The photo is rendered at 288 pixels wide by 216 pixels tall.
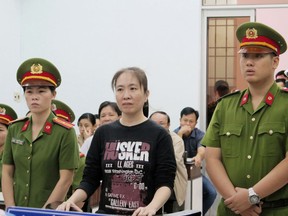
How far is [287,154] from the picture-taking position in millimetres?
2312

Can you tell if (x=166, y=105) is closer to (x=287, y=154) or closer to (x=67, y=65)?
(x=67, y=65)

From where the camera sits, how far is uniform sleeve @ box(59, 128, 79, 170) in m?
2.74

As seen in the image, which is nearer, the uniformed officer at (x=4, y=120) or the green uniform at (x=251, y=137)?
the green uniform at (x=251, y=137)

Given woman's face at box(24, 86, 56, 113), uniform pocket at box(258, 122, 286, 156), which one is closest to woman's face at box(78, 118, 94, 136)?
woman's face at box(24, 86, 56, 113)

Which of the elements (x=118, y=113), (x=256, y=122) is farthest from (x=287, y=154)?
(x=118, y=113)

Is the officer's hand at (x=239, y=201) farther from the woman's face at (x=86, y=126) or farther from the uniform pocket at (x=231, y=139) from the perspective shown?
the woman's face at (x=86, y=126)

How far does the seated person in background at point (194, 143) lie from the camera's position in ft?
18.6

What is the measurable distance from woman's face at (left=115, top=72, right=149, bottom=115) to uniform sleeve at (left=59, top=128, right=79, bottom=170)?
2.00 feet

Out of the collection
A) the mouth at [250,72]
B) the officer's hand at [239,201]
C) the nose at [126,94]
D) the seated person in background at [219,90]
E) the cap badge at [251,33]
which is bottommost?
the officer's hand at [239,201]

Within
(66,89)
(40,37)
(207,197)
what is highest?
(40,37)

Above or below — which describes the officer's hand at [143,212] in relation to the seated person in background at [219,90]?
below

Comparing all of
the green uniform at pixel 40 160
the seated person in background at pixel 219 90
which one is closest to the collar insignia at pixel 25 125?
the green uniform at pixel 40 160

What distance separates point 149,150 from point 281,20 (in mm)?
5037

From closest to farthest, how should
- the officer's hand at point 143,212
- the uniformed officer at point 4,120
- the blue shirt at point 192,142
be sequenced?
the officer's hand at point 143,212 → the uniformed officer at point 4,120 → the blue shirt at point 192,142
